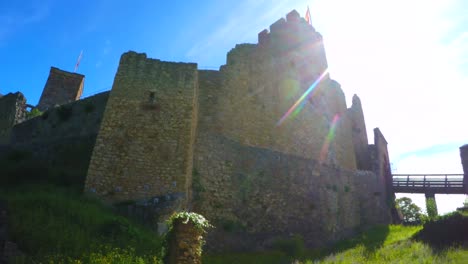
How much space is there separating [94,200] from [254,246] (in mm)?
7031

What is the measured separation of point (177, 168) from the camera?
43.2 feet

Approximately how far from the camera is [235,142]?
672 inches

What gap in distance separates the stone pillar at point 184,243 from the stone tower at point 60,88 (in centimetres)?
2621

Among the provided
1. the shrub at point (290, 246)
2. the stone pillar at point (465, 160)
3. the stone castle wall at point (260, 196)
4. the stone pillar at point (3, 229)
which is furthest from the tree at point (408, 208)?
the stone pillar at point (3, 229)

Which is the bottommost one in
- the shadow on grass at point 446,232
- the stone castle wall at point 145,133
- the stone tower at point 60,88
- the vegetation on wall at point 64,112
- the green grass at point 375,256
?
the green grass at point 375,256

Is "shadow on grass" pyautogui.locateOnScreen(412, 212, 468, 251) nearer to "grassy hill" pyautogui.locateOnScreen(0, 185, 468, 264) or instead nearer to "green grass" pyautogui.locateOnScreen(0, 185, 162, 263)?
"grassy hill" pyautogui.locateOnScreen(0, 185, 468, 264)

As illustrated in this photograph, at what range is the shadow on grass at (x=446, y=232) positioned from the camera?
558 inches

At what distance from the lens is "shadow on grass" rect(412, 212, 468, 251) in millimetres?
14180

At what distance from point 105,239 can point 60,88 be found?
25399mm

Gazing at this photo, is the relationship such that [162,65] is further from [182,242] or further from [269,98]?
[182,242]

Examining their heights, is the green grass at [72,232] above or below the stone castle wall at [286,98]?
below

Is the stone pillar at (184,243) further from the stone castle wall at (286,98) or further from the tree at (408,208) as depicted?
the tree at (408,208)

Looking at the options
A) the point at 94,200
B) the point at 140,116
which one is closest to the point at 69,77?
the point at 140,116

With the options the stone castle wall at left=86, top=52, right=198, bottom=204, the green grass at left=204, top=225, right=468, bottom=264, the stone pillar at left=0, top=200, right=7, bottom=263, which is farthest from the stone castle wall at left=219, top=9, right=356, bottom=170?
the stone pillar at left=0, top=200, right=7, bottom=263
